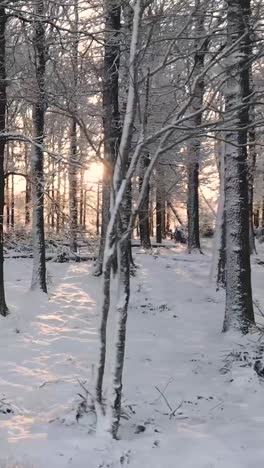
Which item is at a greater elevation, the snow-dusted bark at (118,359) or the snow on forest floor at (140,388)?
the snow-dusted bark at (118,359)

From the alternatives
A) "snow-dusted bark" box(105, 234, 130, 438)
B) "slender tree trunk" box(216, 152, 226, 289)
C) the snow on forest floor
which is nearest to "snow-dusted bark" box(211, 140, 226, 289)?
"slender tree trunk" box(216, 152, 226, 289)

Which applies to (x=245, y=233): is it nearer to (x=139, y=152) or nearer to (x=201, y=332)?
(x=201, y=332)

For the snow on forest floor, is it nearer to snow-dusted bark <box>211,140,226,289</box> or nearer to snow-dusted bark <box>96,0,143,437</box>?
snow-dusted bark <box>96,0,143,437</box>

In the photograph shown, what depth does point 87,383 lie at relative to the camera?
6090 mm

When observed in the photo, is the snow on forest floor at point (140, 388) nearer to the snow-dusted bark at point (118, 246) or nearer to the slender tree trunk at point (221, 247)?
the snow-dusted bark at point (118, 246)

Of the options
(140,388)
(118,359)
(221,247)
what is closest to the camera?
(118,359)

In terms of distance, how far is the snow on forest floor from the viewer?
4207 millimetres

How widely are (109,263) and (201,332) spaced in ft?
17.1

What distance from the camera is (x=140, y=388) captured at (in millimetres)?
6113

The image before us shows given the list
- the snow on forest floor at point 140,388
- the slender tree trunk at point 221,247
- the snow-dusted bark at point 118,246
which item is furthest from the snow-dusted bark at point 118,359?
the slender tree trunk at point 221,247

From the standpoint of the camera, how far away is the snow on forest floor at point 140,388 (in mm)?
4207

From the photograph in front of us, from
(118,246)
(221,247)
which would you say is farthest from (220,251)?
(118,246)

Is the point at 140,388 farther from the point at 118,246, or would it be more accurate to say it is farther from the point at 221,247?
the point at 221,247

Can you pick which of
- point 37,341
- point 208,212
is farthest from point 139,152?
point 208,212
